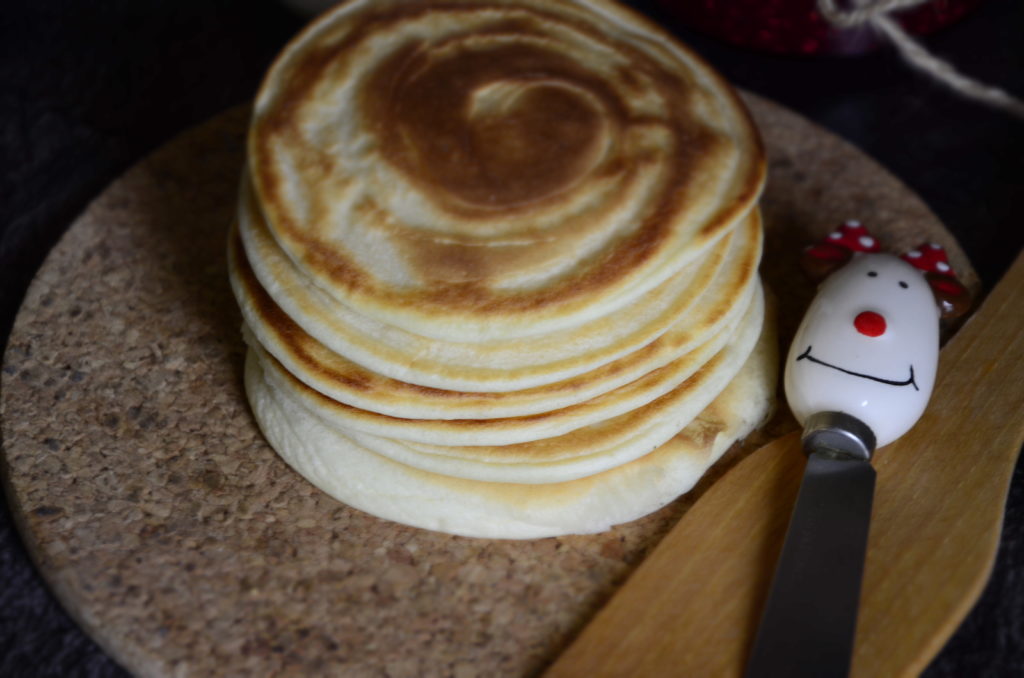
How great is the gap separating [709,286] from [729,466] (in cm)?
22

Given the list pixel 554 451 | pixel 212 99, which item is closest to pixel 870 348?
pixel 554 451

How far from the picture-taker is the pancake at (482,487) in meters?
1.16

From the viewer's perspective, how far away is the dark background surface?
1.74 meters

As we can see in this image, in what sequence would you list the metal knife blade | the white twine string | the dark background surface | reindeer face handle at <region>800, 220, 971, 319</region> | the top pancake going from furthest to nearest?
the dark background surface → the white twine string → reindeer face handle at <region>800, 220, 971, 319</region> → the top pancake → the metal knife blade

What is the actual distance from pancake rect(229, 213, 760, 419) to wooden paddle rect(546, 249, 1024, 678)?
0.58 feet

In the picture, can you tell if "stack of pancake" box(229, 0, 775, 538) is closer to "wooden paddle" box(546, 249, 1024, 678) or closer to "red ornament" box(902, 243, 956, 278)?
"wooden paddle" box(546, 249, 1024, 678)

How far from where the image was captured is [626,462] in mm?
1180

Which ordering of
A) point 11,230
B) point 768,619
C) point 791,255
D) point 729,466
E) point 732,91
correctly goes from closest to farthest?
point 768,619 < point 729,466 < point 732,91 < point 791,255 < point 11,230

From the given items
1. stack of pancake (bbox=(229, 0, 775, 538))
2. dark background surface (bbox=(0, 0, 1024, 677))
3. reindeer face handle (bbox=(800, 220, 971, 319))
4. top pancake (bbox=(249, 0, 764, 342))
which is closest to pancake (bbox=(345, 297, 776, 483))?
stack of pancake (bbox=(229, 0, 775, 538))

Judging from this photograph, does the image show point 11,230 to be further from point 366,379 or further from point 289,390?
point 366,379

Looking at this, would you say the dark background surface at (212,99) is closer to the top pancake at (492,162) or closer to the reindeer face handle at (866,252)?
the reindeer face handle at (866,252)

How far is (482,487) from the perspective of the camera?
117cm

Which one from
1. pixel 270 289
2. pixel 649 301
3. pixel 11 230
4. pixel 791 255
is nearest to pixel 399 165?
pixel 270 289

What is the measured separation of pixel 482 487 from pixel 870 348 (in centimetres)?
45
